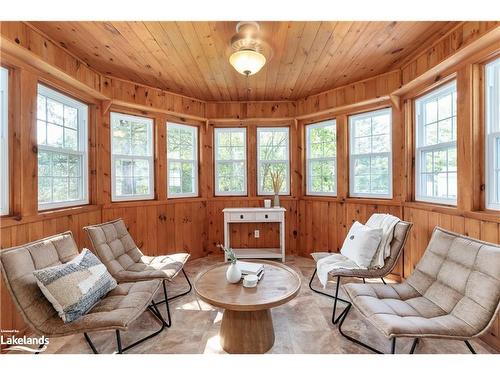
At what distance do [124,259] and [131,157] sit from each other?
142 centimetres

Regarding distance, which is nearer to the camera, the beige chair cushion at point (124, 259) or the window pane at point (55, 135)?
the beige chair cushion at point (124, 259)

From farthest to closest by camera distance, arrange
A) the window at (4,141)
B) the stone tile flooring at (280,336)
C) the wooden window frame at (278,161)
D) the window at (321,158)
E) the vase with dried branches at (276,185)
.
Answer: the wooden window frame at (278,161), the vase with dried branches at (276,185), the window at (321,158), the window at (4,141), the stone tile flooring at (280,336)

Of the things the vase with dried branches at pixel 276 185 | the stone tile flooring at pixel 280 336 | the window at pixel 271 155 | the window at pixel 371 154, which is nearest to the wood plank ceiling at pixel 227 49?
the window at pixel 371 154

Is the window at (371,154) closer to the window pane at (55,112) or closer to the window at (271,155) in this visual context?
the window at (271,155)

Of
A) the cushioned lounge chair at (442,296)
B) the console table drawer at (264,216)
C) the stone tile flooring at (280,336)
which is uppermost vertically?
the console table drawer at (264,216)

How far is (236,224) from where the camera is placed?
3.96 metres

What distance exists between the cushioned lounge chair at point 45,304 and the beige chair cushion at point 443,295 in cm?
157

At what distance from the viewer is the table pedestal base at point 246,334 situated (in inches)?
67.1

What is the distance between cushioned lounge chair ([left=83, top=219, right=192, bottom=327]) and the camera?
2.17m

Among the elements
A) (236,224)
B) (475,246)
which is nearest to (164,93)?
(236,224)

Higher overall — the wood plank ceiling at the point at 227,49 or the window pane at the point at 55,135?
the wood plank ceiling at the point at 227,49

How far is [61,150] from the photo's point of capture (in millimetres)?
2439

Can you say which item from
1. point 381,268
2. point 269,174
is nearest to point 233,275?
point 381,268
